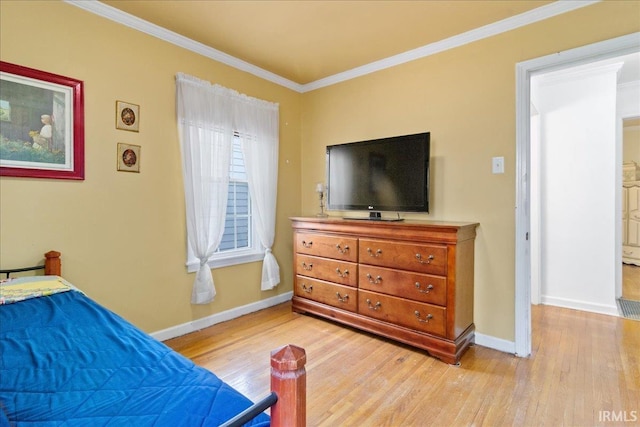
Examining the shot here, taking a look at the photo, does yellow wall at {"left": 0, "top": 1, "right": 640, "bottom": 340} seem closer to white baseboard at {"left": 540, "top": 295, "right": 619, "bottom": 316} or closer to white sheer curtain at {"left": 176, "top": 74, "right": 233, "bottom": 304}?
white sheer curtain at {"left": 176, "top": 74, "right": 233, "bottom": 304}

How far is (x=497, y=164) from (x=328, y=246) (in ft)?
5.02

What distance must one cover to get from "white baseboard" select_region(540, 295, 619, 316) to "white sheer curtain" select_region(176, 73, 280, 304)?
3.02 meters

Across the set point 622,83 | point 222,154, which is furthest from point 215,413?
point 622,83

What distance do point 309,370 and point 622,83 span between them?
4846 mm

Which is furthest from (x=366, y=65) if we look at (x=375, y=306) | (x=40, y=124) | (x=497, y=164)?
(x=40, y=124)

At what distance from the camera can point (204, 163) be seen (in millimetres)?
2807

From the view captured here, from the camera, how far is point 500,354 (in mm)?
2387

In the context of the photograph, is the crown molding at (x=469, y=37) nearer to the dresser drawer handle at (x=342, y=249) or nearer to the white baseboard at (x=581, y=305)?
the dresser drawer handle at (x=342, y=249)

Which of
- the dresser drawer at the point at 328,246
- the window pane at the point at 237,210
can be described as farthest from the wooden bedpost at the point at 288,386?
the window pane at the point at 237,210

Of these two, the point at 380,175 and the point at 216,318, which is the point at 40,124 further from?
the point at 380,175

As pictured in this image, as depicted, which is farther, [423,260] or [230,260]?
[230,260]

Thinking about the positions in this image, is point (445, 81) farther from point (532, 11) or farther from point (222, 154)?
point (222, 154)

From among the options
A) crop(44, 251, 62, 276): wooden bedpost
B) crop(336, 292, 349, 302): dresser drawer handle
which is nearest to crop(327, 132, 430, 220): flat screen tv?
crop(336, 292, 349, 302): dresser drawer handle

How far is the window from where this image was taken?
3.14 meters
